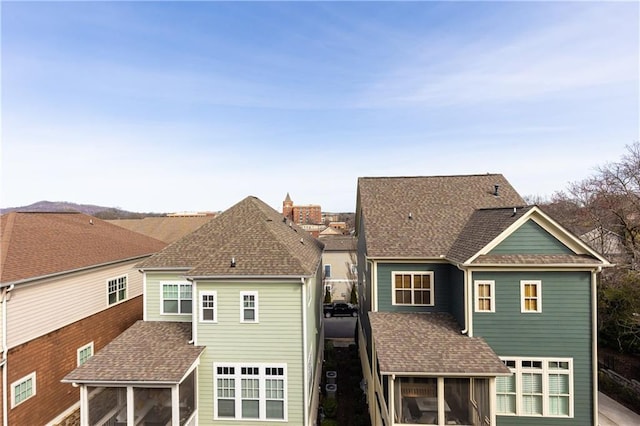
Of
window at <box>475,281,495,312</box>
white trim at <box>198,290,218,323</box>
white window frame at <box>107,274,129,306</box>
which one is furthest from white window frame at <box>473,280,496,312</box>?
white window frame at <box>107,274,129,306</box>

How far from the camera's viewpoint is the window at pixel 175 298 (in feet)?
43.9

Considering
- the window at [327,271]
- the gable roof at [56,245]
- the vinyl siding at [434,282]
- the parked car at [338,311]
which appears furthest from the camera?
the window at [327,271]

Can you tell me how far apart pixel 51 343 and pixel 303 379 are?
10.8 meters

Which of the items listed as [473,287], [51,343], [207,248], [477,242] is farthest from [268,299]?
[51,343]

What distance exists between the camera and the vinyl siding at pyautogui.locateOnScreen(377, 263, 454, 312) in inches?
535

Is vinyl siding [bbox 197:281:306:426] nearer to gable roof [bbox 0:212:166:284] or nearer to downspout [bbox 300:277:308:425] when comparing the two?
downspout [bbox 300:277:308:425]

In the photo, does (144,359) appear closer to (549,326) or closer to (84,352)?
(84,352)

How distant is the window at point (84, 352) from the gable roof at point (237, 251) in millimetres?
5765

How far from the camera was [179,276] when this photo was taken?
523 inches

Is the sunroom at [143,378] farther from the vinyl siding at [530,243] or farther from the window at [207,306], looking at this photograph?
the vinyl siding at [530,243]

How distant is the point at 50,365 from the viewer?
12492 millimetres

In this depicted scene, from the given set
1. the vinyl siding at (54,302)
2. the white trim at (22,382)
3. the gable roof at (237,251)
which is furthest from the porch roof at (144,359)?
the vinyl siding at (54,302)

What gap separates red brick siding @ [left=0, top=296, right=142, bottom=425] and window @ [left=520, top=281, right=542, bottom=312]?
19.0 metres

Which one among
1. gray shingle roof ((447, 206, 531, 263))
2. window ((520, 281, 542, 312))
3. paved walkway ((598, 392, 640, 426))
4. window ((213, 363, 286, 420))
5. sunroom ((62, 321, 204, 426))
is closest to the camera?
sunroom ((62, 321, 204, 426))
